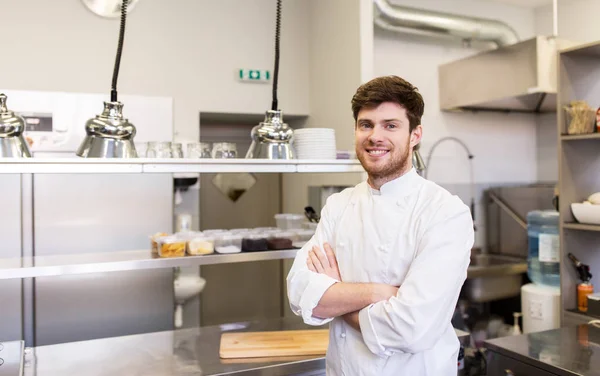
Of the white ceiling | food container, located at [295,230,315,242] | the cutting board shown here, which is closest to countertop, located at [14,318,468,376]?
the cutting board

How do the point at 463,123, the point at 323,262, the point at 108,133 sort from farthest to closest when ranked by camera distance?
the point at 463,123 → the point at 108,133 → the point at 323,262

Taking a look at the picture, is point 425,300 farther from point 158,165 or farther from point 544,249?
point 544,249

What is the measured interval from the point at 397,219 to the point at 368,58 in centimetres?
180

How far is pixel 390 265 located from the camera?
149 cm

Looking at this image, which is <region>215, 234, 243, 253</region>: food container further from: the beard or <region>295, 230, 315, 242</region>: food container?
the beard

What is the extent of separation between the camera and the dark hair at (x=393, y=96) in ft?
4.80

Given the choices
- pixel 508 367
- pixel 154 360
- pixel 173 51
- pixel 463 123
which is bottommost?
pixel 508 367

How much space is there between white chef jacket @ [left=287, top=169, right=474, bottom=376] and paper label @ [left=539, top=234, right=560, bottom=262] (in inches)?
63.9

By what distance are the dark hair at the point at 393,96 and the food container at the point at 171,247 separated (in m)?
0.89

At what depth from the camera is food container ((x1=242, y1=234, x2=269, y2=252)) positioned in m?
2.05

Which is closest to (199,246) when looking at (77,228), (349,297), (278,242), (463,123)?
(278,242)

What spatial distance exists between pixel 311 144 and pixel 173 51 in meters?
1.71

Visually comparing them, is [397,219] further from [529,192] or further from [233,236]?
[529,192]

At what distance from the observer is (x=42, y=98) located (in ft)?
8.98
